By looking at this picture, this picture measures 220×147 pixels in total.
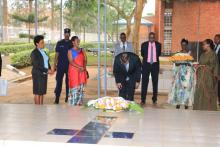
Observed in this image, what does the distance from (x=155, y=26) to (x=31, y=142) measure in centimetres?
2511

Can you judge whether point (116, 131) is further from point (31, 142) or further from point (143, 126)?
point (31, 142)

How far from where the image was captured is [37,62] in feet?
24.4

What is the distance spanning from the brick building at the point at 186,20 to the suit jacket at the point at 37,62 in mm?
19379

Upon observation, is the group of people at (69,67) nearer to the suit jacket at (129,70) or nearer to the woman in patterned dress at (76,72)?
the woman in patterned dress at (76,72)

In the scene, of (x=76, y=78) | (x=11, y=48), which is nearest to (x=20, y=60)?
(x=11, y=48)

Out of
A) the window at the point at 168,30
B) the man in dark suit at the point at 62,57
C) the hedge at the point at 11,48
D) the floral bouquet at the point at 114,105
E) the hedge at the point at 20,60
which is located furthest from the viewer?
the window at the point at 168,30

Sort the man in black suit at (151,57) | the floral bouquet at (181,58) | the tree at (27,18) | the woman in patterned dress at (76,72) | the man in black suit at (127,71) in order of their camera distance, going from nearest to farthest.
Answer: the man in black suit at (127,71)
the woman in patterned dress at (76,72)
the floral bouquet at (181,58)
the man in black suit at (151,57)
the tree at (27,18)

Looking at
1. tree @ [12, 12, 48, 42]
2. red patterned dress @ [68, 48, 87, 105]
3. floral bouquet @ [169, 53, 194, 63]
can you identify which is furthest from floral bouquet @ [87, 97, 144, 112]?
tree @ [12, 12, 48, 42]

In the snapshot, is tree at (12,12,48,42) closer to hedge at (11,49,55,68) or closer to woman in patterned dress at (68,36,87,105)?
hedge at (11,49,55,68)

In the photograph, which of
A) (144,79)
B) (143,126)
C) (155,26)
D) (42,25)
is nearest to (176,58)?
(144,79)

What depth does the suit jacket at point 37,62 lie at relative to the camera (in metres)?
7.42

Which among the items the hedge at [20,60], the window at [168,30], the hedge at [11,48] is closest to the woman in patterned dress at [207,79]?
the hedge at [20,60]

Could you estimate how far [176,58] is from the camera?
813cm

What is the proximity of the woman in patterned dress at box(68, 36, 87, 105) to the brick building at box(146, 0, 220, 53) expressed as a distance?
18832 mm
